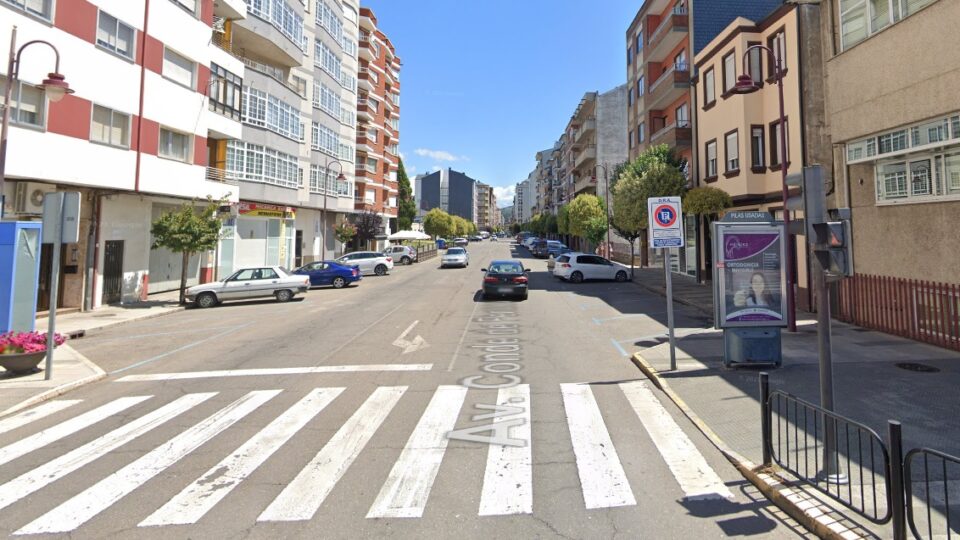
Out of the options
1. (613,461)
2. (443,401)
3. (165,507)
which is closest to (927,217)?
(613,461)

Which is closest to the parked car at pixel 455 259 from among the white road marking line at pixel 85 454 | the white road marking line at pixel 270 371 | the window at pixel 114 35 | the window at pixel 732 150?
the window at pixel 732 150

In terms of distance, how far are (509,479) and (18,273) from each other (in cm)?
1266

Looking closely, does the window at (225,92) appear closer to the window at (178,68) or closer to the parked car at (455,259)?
the window at (178,68)

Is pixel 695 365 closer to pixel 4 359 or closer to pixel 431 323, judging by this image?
pixel 431 323

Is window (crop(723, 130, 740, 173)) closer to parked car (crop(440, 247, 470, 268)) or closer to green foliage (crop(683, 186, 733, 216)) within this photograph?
green foliage (crop(683, 186, 733, 216))

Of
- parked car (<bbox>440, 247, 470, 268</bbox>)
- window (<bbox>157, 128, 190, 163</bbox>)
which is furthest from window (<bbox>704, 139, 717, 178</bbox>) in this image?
window (<bbox>157, 128, 190, 163</bbox>)

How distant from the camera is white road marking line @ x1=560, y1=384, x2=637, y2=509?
446 cm

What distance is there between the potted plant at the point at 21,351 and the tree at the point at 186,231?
10.3m

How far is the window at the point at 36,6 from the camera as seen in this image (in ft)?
45.6

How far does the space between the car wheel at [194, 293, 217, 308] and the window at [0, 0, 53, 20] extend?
1018cm

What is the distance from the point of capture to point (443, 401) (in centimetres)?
730

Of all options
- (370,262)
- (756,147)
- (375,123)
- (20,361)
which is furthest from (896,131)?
(375,123)

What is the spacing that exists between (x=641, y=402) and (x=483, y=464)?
325cm

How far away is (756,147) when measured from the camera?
19219 millimetres
